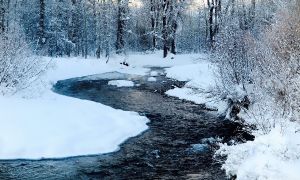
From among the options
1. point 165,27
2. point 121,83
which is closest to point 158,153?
point 121,83

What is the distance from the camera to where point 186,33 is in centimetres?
9088

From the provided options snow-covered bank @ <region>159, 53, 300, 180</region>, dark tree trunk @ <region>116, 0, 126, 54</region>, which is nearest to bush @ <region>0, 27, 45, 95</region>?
→ snow-covered bank @ <region>159, 53, 300, 180</region>

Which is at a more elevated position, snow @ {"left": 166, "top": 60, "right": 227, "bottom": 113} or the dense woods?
the dense woods

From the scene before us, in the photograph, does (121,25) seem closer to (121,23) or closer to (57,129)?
(121,23)

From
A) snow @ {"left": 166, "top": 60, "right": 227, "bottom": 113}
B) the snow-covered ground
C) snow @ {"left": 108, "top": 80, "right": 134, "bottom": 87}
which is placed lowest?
snow @ {"left": 108, "top": 80, "right": 134, "bottom": 87}

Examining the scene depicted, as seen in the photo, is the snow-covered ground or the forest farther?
the snow-covered ground

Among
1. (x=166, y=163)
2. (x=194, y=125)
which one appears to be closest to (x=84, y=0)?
(x=194, y=125)

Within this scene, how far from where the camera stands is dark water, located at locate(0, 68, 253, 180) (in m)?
12.9

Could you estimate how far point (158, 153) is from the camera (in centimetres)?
1522

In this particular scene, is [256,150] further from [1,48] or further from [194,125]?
[1,48]

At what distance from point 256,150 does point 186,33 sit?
79.5 meters

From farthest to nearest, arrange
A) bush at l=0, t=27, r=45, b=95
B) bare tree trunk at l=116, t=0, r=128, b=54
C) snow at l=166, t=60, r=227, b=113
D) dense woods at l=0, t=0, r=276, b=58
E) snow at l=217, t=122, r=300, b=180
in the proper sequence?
dense woods at l=0, t=0, r=276, b=58 < bare tree trunk at l=116, t=0, r=128, b=54 < snow at l=166, t=60, r=227, b=113 < bush at l=0, t=27, r=45, b=95 < snow at l=217, t=122, r=300, b=180

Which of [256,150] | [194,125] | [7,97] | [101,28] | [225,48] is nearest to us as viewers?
[256,150]

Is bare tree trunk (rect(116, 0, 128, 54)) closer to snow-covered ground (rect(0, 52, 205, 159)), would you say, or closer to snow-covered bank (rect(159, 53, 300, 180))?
snow-covered ground (rect(0, 52, 205, 159))
